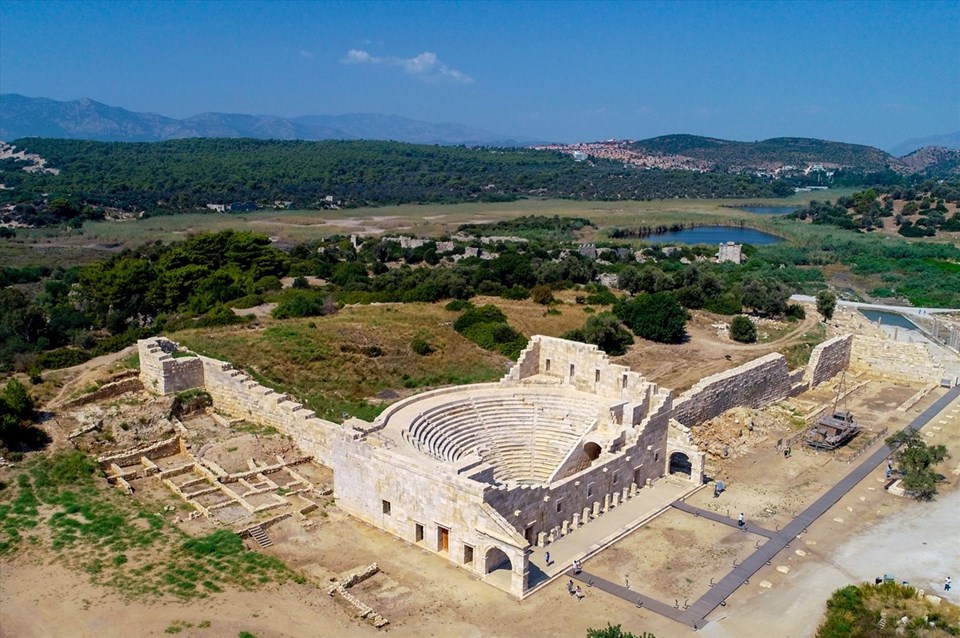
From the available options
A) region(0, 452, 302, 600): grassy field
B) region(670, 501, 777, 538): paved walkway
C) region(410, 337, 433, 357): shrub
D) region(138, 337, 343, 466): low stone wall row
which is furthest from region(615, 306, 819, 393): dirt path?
region(0, 452, 302, 600): grassy field

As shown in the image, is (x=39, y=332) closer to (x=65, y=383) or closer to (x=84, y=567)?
(x=65, y=383)

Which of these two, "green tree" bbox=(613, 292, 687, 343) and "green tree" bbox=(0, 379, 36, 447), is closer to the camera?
"green tree" bbox=(0, 379, 36, 447)

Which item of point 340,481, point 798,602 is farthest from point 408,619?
point 798,602

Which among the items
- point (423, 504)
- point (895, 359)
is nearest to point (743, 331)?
point (895, 359)

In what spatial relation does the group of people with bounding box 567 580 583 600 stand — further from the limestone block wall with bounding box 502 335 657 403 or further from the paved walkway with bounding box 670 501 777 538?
the limestone block wall with bounding box 502 335 657 403

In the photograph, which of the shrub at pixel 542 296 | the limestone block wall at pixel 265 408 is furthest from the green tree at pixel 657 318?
the limestone block wall at pixel 265 408
